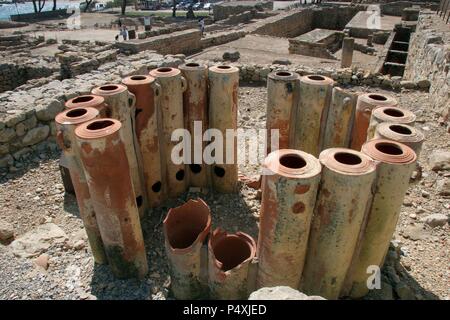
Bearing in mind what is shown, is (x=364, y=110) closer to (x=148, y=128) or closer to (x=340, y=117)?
(x=340, y=117)

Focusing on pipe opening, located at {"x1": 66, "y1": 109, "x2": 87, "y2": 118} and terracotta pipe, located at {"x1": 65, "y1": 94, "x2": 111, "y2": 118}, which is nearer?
pipe opening, located at {"x1": 66, "y1": 109, "x2": 87, "y2": 118}

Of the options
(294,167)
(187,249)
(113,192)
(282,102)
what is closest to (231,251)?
(187,249)

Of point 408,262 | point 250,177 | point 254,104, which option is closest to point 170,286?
point 250,177

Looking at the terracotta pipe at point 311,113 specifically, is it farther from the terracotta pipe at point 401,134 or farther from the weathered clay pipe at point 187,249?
the weathered clay pipe at point 187,249

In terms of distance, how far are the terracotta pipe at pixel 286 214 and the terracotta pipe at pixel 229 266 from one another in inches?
7.3

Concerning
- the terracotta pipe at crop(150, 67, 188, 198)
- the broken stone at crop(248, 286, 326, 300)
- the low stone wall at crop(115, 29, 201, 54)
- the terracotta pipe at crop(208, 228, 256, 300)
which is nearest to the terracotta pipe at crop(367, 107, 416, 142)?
the terracotta pipe at crop(208, 228, 256, 300)

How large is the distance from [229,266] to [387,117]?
8.52 ft

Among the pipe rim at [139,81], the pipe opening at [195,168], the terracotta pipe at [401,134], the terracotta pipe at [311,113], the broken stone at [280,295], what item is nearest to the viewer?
the broken stone at [280,295]

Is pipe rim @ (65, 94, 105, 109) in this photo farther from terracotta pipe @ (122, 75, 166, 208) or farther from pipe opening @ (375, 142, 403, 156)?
pipe opening @ (375, 142, 403, 156)

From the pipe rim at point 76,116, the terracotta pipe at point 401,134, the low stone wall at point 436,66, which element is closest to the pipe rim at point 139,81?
the pipe rim at point 76,116

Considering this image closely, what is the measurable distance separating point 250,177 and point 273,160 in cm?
301

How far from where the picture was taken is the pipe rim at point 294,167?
2.94 m

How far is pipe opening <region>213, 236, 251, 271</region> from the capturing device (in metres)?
3.90

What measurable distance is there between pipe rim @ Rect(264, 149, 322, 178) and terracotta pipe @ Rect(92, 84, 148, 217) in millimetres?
1958
